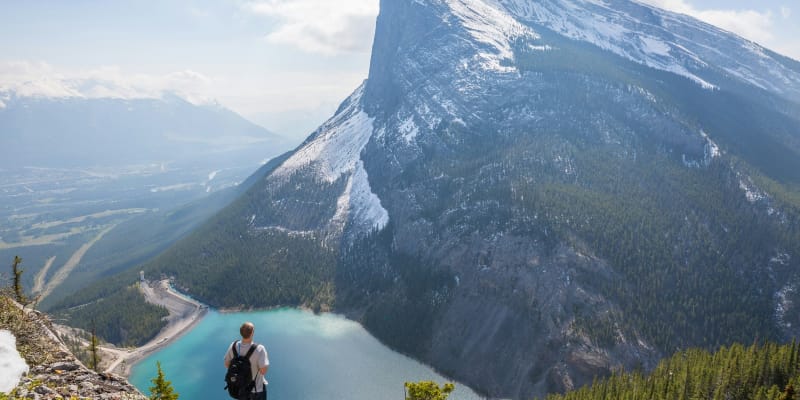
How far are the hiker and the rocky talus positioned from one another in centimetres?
817

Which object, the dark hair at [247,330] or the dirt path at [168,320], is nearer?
the dark hair at [247,330]

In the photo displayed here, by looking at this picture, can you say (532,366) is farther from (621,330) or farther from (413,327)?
(413,327)

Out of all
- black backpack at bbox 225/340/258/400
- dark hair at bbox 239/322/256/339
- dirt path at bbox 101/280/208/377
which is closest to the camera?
dark hair at bbox 239/322/256/339

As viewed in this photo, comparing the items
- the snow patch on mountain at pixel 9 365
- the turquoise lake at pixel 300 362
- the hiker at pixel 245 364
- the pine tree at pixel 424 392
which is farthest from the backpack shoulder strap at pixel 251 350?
the turquoise lake at pixel 300 362

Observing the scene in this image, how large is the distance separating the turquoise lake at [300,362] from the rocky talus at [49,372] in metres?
91.3

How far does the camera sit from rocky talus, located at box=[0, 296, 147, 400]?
25188 mm

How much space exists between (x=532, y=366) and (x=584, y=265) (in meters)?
33.8


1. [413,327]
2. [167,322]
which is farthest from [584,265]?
[167,322]

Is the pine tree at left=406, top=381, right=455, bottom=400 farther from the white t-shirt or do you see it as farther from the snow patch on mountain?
the snow patch on mountain

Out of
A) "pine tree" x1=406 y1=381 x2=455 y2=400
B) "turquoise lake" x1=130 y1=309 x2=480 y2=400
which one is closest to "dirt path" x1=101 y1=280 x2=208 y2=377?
"turquoise lake" x1=130 y1=309 x2=480 y2=400

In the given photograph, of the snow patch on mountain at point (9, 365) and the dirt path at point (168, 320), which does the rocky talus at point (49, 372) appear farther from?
the dirt path at point (168, 320)

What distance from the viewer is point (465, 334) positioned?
143 metres

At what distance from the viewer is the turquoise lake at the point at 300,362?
121 m

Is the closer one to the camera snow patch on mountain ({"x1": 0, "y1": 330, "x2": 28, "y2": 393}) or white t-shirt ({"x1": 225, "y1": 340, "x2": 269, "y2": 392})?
white t-shirt ({"x1": 225, "y1": 340, "x2": 269, "y2": 392})
